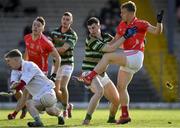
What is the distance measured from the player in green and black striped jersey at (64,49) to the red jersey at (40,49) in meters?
0.95

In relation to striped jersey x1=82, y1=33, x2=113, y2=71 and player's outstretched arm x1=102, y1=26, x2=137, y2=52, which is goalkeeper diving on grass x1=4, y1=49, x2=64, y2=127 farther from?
striped jersey x1=82, y1=33, x2=113, y2=71

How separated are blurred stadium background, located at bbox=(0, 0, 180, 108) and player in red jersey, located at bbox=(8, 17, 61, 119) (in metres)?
8.12

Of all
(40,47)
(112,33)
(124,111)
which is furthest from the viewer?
(112,33)

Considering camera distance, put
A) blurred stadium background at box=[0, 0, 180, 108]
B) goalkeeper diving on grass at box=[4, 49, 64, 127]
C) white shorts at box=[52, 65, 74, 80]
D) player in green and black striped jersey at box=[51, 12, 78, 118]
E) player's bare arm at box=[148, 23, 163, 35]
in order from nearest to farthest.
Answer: goalkeeper diving on grass at box=[4, 49, 64, 127], player's bare arm at box=[148, 23, 163, 35], player in green and black striped jersey at box=[51, 12, 78, 118], white shorts at box=[52, 65, 74, 80], blurred stadium background at box=[0, 0, 180, 108]

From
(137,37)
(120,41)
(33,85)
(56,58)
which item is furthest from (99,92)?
(56,58)

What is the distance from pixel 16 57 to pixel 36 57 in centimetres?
317

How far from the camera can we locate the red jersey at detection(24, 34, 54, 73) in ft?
54.5

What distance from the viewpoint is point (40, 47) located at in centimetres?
1672

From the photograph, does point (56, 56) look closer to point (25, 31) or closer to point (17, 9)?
point (25, 31)

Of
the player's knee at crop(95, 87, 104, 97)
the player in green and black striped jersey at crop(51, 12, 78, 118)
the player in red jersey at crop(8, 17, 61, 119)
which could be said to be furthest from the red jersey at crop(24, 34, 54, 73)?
the player's knee at crop(95, 87, 104, 97)

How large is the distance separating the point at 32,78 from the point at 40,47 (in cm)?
278

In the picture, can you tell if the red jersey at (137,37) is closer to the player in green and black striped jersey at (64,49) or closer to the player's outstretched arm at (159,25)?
the player's outstretched arm at (159,25)

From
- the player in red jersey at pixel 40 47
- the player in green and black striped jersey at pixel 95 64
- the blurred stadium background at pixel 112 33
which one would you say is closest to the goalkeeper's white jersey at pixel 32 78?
the player in green and black striped jersey at pixel 95 64

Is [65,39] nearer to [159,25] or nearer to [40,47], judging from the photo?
[40,47]
